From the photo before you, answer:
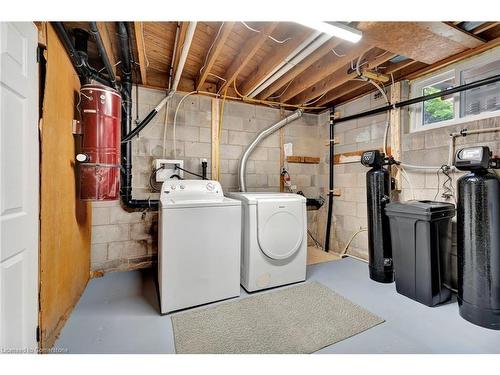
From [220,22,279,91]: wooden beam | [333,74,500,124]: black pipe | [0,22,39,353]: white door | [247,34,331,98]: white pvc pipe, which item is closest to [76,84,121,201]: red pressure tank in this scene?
[0,22,39,353]: white door

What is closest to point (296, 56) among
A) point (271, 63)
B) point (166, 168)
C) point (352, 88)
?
point (271, 63)

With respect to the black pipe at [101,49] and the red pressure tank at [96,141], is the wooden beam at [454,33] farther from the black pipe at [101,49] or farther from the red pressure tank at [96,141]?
the red pressure tank at [96,141]

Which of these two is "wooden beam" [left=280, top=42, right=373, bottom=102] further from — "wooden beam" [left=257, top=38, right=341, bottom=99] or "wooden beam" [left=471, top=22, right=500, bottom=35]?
"wooden beam" [left=471, top=22, right=500, bottom=35]

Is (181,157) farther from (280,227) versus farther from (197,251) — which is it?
(280,227)

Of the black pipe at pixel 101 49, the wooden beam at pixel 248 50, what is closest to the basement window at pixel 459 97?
the wooden beam at pixel 248 50

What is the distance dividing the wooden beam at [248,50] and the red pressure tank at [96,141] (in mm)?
1218

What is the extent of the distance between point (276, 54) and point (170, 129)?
152 cm

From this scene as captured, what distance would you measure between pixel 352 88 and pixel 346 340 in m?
2.83

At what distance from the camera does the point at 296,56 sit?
7.09 ft

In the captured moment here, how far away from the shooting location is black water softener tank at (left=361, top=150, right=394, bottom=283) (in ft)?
7.91

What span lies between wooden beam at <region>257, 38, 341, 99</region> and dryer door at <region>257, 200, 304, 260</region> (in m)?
1.39

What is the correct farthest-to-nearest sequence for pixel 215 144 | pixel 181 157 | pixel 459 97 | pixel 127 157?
pixel 215 144 < pixel 181 157 < pixel 127 157 < pixel 459 97

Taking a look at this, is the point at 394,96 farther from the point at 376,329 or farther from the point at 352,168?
the point at 376,329

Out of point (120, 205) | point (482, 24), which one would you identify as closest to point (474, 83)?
point (482, 24)
